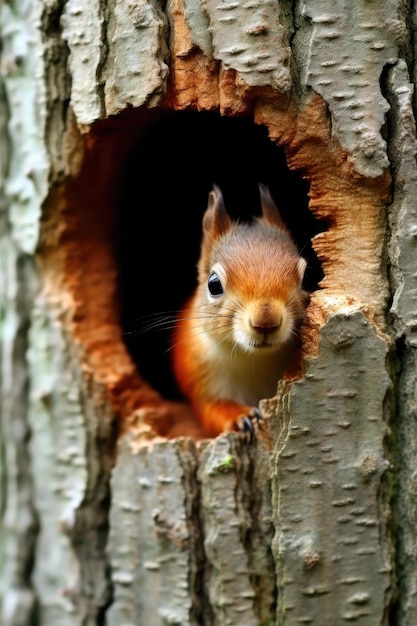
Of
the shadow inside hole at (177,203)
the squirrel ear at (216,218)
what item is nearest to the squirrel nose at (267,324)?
the squirrel ear at (216,218)

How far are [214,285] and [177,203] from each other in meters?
1.40

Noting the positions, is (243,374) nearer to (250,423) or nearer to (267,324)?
(250,423)

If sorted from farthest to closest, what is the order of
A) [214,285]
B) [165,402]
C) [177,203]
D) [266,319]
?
[177,203]
[165,402]
[214,285]
[266,319]

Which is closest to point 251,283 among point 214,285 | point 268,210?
point 214,285

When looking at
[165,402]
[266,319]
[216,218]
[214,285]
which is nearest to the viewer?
[266,319]

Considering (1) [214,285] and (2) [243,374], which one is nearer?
(1) [214,285]

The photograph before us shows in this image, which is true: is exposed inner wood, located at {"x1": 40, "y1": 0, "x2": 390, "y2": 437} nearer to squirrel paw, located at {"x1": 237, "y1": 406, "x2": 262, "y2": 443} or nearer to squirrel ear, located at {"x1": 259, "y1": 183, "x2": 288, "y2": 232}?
squirrel paw, located at {"x1": 237, "y1": 406, "x2": 262, "y2": 443}

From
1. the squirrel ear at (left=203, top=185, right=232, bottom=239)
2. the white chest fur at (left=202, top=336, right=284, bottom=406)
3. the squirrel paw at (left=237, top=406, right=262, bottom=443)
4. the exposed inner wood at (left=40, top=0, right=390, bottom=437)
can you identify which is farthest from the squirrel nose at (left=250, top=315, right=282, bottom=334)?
the squirrel ear at (left=203, top=185, right=232, bottom=239)

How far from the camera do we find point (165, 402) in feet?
10.4

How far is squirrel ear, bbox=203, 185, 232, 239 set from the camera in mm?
3002

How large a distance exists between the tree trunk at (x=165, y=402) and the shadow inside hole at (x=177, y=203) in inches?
21.7

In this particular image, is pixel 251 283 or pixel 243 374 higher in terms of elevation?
pixel 251 283

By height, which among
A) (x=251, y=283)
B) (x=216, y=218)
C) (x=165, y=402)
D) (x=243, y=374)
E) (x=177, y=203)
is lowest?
(x=165, y=402)

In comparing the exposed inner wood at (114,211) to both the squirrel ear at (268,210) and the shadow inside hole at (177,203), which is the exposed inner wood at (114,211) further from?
the squirrel ear at (268,210)
